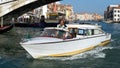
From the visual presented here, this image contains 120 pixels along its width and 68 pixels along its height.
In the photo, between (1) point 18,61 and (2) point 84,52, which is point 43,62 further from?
(2) point 84,52

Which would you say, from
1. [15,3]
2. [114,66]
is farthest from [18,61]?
[15,3]

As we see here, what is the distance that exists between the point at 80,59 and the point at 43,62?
1.72m

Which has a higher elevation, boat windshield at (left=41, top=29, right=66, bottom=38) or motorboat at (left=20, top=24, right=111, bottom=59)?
boat windshield at (left=41, top=29, right=66, bottom=38)

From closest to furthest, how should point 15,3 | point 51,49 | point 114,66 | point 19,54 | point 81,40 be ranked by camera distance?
1. point 114,66
2. point 51,49
3. point 81,40
4. point 19,54
5. point 15,3

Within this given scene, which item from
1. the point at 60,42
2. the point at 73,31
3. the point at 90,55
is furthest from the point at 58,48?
the point at 73,31

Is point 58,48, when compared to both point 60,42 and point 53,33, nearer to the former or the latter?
point 60,42

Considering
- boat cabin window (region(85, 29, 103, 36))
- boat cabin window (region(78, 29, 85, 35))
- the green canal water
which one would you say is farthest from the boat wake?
A: boat cabin window (region(78, 29, 85, 35))

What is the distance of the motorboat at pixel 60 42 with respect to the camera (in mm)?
15773

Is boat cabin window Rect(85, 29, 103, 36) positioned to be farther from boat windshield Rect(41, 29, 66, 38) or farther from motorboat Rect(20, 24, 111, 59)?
boat windshield Rect(41, 29, 66, 38)

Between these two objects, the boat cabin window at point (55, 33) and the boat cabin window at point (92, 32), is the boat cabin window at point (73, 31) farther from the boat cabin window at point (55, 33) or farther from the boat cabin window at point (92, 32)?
the boat cabin window at point (55, 33)

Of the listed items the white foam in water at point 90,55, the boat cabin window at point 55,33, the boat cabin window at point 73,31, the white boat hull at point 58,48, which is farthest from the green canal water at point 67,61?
the boat cabin window at point 73,31

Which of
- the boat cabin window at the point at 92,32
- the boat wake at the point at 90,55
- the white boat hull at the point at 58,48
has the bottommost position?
the boat wake at the point at 90,55

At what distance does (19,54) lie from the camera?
60.5 ft

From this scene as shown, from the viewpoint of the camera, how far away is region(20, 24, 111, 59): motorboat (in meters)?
15.8
